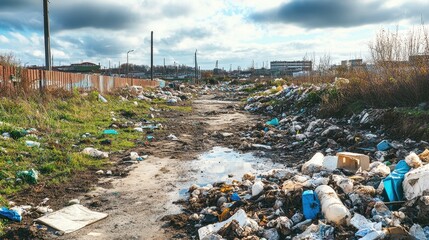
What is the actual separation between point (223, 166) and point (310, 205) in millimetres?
2634

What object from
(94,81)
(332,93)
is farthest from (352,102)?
(94,81)

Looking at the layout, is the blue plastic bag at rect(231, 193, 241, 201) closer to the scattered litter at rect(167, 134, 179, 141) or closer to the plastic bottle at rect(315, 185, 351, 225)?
the plastic bottle at rect(315, 185, 351, 225)

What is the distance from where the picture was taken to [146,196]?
14.7ft

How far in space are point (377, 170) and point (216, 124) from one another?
6.79 meters

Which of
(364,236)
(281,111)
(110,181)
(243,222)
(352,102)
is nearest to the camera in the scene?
(364,236)

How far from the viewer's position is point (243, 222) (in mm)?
3297

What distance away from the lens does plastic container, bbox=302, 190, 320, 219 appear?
3.32 m

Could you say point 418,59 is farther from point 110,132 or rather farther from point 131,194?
point 110,132

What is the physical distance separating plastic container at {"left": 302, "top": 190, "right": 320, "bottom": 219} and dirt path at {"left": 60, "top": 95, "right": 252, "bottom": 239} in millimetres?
1257

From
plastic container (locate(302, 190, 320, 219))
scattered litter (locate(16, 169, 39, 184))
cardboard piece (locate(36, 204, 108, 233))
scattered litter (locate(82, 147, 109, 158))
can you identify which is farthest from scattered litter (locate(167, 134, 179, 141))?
plastic container (locate(302, 190, 320, 219))

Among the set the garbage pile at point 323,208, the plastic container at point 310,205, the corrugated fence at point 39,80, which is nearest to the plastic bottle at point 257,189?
the garbage pile at point 323,208

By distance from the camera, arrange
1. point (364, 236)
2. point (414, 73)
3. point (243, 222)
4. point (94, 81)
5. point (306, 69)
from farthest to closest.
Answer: point (306, 69), point (94, 81), point (414, 73), point (243, 222), point (364, 236)

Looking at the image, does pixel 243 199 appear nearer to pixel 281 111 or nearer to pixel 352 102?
pixel 352 102

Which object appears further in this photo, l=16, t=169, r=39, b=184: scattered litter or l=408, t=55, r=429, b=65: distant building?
l=408, t=55, r=429, b=65: distant building
